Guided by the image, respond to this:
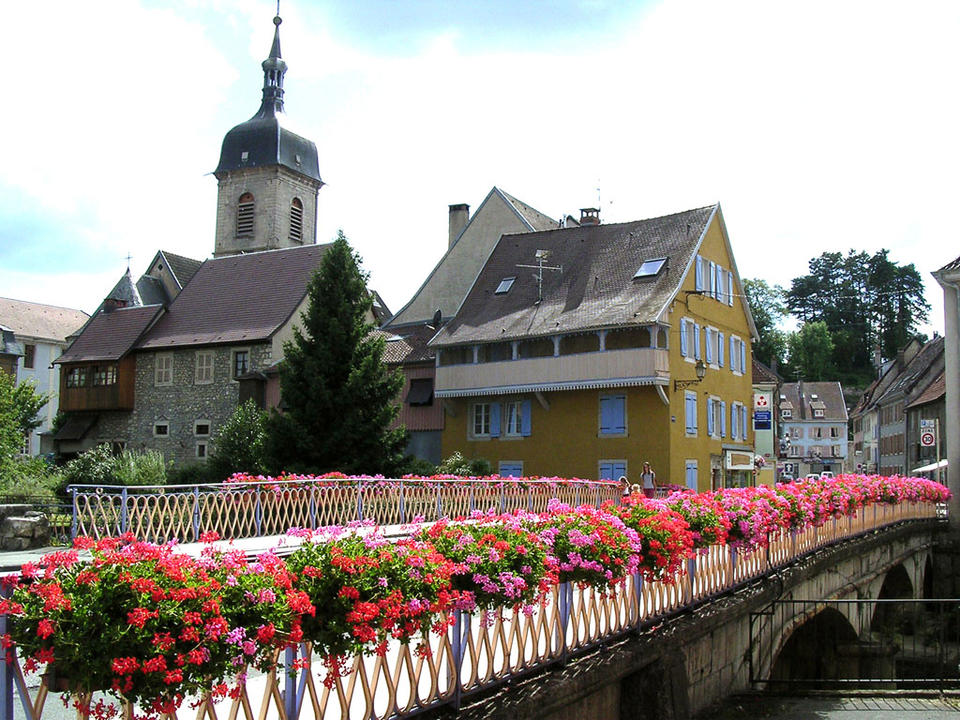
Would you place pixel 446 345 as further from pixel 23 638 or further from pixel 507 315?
pixel 23 638

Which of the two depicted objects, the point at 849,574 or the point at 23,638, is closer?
the point at 23,638

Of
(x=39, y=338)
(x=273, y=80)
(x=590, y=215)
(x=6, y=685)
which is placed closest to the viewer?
(x=6, y=685)

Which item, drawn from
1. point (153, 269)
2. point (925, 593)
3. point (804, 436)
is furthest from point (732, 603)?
point (804, 436)

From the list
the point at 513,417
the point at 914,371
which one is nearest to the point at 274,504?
the point at 513,417

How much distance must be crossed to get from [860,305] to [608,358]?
79.0 meters

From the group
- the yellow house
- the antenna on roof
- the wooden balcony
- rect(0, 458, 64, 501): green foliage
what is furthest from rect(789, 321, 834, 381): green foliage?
rect(0, 458, 64, 501): green foliage

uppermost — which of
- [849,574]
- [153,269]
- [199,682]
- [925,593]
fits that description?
[153,269]

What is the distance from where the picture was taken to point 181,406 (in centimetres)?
4566

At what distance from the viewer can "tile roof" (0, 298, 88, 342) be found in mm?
71188

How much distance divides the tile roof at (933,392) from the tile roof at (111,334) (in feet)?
140

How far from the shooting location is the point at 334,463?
30484 mm

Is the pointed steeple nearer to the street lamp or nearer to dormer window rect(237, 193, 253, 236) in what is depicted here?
dormer window rect(237, 193, 253, 236)

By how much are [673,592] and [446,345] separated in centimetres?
2745

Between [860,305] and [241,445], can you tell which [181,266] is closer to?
[241,445]
